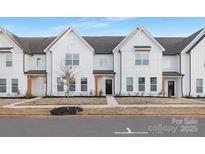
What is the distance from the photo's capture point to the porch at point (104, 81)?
2365cm

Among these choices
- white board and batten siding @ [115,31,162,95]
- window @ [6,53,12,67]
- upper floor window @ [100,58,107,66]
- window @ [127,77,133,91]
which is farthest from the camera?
upper floor window @ [100,58,107,66]

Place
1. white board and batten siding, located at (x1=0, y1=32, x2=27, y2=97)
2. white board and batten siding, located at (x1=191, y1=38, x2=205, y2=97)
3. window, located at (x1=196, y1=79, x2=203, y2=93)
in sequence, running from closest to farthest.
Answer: window, located at (x1=196, y1=79, x2=203, y2=93)
white board and batten siding, located at (x1=191, y1=38, x2=205, y2=97)
white board and batten siding, located at (x1=0, y1=32, x2=27, y2=97)

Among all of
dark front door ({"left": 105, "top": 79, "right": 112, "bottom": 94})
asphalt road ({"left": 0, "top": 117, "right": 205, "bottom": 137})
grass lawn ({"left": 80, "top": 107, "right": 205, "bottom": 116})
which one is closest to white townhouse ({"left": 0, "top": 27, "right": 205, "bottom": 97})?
dark front door ({"left": 105, "top": 79, "right": 112, "bottom": 94})

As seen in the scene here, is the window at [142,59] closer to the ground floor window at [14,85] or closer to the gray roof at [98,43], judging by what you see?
the gray roof at [98,43]

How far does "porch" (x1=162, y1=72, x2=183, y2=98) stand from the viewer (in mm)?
19203

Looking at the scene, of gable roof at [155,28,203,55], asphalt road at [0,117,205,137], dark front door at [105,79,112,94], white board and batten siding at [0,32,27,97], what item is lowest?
asphalt road at [0,117,205,137]

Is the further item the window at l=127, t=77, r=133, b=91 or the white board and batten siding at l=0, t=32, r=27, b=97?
the window at l=127, t=77, r=133, b=91

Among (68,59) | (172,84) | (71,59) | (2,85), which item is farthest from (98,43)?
(2,85)

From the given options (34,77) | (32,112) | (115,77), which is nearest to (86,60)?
(115,77)

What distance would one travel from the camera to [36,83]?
21.4m

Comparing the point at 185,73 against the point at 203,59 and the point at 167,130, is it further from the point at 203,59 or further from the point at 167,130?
the point at 167,130

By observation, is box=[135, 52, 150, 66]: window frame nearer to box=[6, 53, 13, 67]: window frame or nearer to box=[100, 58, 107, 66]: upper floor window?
box=[100, 58, 107, 66]: upper floor window

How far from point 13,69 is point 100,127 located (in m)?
13.2

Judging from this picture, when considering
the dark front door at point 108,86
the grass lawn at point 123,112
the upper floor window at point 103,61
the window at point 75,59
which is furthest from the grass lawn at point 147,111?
the upper floor window at point 103,61
